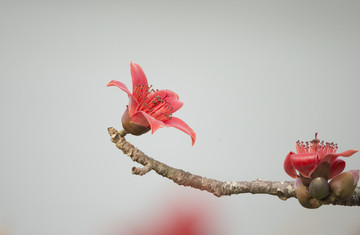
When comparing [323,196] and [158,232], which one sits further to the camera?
[158,232]

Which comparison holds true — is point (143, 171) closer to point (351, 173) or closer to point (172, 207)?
point (351, 173)

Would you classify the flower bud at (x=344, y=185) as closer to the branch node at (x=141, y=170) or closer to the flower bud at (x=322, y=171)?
the flower bud at (x=322, y=171)

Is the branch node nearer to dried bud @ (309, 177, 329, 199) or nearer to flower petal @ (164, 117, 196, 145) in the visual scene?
flower petal @ (164, 117, 196, 145)

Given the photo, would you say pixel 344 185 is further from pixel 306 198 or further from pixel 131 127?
pixel 131 127

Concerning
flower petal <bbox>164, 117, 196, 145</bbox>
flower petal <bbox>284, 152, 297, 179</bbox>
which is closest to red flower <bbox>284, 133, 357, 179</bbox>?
flower petal <bbox>284, 152, 297, 179</bbox>

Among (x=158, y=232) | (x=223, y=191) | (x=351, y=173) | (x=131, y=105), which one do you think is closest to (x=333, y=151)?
(x=351, y=173)
